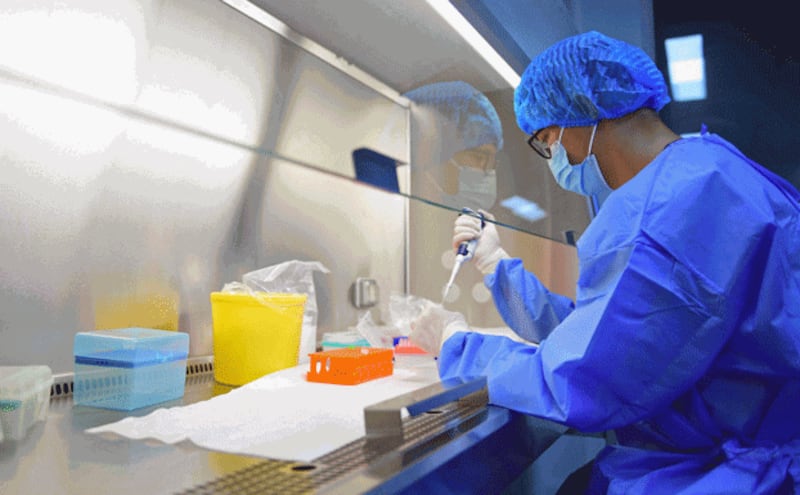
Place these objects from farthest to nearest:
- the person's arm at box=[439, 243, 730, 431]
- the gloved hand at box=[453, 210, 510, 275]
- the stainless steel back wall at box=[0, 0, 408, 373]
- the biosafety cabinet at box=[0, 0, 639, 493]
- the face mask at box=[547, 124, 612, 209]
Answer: the gloved hand at box=[453, 210, 510, 275] < the face mask at box=[547, 124, 612, 209] < the stainless steel back wall at box=[0, 0, 408, 373] < the person's arm at box=[439, 243, 730, 431] < the biosafety cabinet at box=[0, 0, 639, 493]

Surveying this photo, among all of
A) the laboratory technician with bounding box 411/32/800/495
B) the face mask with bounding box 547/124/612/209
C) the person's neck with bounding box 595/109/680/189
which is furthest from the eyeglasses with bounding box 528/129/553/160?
the laboratory technician with bounding box 411/32/800/495

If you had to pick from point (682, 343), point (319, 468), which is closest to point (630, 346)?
point (682, 343)

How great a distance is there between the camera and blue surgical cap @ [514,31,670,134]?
1.32 meters

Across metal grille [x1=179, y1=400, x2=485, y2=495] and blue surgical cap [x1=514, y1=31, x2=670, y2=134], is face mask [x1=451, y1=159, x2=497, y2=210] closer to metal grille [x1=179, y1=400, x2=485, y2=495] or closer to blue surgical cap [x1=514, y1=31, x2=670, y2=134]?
blue surgical cap [x1=514, y1=31, x2=670, y2=134]

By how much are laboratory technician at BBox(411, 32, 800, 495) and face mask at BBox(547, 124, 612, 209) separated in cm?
29

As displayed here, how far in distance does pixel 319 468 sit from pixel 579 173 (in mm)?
1018

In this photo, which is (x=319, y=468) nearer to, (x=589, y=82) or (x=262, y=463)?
(x=262, y=463)

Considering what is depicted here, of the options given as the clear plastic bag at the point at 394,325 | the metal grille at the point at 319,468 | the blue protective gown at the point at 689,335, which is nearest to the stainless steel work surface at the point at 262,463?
the metal grille at the point at 319,468

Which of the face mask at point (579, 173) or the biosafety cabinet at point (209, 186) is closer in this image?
the biosafety cabinet at point (209, 186)

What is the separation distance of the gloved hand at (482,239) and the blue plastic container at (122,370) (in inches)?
35.3

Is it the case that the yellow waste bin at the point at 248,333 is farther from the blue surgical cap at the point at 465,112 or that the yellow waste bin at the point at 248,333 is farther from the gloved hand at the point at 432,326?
the blue surgical cap at the point at 465,112

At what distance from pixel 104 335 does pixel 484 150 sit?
1079 mm

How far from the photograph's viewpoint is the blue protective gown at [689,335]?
3.03 ft

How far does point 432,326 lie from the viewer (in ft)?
4.62
